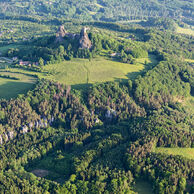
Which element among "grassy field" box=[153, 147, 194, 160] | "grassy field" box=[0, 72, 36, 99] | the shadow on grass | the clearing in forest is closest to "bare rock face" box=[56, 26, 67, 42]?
the clearing in forest

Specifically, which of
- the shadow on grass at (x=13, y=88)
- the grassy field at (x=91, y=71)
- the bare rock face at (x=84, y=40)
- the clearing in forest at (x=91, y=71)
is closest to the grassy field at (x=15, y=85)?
the shadow on grass at (x=13, y=88)

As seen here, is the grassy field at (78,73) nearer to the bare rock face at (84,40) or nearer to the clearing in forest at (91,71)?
the clearing in forest at (91,71)

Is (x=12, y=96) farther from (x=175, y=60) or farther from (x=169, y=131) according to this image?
(x=175, y=60)

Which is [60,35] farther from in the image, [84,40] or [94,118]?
[94,118]

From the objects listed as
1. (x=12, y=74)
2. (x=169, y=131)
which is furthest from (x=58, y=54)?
(x=169, y=131)

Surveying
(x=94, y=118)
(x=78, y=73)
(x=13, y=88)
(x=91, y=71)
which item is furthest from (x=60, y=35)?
(x=94, y=118)
